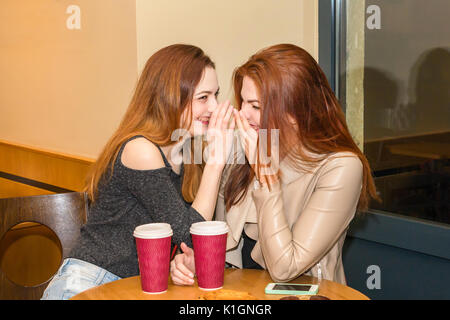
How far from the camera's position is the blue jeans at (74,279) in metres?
1.58

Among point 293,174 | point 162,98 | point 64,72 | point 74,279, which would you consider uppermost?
point 64,72

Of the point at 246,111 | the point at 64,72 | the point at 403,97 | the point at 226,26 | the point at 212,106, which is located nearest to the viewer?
the point at 246,111

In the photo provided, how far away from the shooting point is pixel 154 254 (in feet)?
4.17

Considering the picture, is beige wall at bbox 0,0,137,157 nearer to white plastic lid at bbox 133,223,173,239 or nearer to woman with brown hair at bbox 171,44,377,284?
woman with brown hair at bbox 171,44,377,284

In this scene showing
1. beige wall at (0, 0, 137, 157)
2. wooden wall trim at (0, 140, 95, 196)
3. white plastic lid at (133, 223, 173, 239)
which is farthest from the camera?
wooden wall trim at (0, 140, 95, 196)

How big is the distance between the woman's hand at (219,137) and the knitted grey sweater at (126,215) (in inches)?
6.0

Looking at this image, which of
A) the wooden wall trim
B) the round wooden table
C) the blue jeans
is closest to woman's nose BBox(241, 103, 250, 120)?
the round wooden table

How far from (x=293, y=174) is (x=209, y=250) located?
1.75ft

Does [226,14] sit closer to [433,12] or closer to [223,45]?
[223,45]

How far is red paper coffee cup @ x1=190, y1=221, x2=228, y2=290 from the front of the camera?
1.29 meters

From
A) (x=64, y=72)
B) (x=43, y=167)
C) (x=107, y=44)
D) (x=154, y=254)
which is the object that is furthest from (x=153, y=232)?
(x=43, y=167)

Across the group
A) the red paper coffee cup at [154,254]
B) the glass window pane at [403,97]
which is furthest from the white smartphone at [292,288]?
the glass window pane at [403,97]

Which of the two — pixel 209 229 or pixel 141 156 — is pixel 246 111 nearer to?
pixel 141 156
